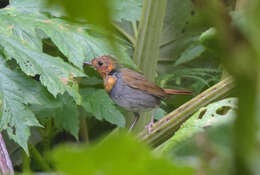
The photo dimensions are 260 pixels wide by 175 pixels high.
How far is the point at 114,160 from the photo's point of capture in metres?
0.23

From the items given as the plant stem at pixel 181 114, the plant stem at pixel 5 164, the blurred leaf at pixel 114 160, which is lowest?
the plant stem at pixel 5 164

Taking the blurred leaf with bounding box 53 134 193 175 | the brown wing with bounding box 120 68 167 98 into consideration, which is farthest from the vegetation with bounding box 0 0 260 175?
the brown wing with bounding box 120 68 167 98

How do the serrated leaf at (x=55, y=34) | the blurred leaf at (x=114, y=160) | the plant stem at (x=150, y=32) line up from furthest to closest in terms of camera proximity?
the plant stem at (x=150, y=32) < the serrated leaf at (x=55, y=34) < the blurred leaf at (x=114, y=160)

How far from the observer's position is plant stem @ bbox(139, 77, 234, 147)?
1353mm

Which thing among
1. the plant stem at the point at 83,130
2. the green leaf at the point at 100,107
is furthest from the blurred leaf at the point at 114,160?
the plant stem at the point at 83,130

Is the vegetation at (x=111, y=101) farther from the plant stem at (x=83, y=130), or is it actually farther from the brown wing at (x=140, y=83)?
the brown wing at (x=140, y=83)

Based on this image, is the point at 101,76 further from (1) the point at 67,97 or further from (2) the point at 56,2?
(2) the point at 56,2

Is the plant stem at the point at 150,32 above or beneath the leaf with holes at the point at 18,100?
above

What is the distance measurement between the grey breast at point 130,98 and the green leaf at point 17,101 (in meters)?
0.86

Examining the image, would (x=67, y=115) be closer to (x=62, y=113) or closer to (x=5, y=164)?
(x=62, y=113)

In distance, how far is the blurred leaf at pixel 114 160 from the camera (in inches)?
8.6

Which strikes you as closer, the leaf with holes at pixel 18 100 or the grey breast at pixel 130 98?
the leaf with holes at pixel 18 100

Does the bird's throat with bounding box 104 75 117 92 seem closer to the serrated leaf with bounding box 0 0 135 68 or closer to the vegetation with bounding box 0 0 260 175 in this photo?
the vegetation with bounding box 0 0 260 175

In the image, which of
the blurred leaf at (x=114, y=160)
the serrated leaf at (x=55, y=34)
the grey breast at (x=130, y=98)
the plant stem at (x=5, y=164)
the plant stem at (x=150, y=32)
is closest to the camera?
the blurred leaf at (x=114, y=160)
